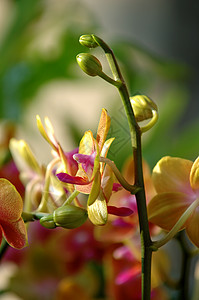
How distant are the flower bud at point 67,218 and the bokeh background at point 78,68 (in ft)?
0.40

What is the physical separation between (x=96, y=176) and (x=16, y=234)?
0.04m

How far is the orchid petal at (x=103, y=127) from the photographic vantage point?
164 millimetres

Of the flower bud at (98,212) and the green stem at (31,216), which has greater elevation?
the flower bud at (98,212)

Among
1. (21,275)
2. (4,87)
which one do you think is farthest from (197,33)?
(21,275)

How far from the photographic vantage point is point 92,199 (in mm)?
161

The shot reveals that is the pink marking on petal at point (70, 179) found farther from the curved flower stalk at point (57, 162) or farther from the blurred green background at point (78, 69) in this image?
the blurred green background at point (78, 69)

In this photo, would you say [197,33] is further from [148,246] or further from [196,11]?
[148,246]

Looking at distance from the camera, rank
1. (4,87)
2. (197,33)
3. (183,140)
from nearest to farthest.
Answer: (183,140) → (4,87) → (197,33)

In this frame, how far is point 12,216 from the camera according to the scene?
6.7 inches

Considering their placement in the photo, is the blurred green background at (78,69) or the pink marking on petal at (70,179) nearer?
the pink marking on petal at (70,179)

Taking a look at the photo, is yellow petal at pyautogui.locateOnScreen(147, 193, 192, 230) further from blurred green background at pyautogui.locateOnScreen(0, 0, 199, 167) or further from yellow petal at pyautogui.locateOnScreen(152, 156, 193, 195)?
blurred green background at pyautogui.locateOnScreen(0, 0, 199, 167)

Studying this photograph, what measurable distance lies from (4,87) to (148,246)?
1.60 ft

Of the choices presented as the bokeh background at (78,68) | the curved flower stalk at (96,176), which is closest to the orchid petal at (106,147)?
the curved flower stalk at (96,176)

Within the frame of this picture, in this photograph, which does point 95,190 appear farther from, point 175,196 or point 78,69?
point 78,69
